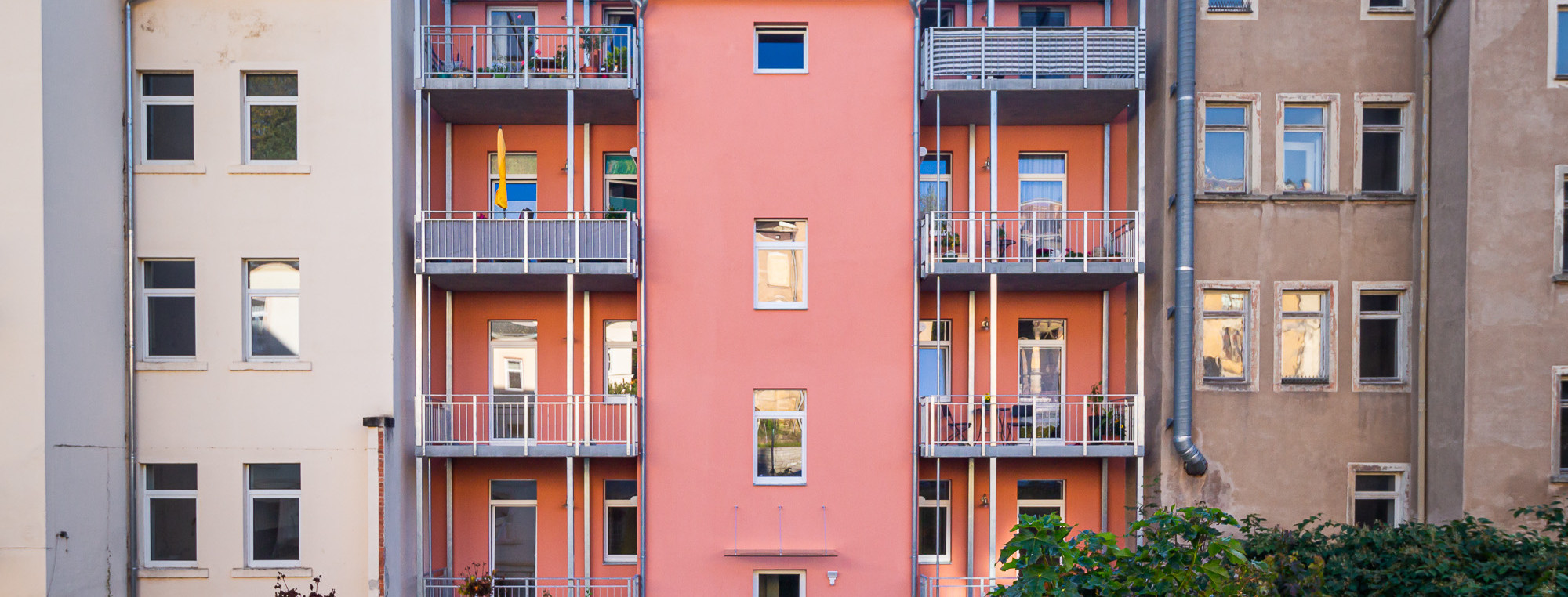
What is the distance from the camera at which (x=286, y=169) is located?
34.0ft

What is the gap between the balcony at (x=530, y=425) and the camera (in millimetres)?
10469

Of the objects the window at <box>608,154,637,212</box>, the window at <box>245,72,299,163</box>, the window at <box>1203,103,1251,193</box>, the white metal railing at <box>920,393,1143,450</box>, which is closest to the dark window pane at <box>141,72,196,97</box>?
the window at <box>245,72,299,163</box>

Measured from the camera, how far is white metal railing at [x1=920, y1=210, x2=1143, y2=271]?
10.6 meters

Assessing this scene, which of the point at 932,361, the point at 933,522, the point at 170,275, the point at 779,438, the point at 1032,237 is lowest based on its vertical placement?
the point at 933,522

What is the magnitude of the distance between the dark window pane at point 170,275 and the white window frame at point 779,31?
775cm

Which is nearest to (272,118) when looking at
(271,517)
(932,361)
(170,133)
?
(170,133)

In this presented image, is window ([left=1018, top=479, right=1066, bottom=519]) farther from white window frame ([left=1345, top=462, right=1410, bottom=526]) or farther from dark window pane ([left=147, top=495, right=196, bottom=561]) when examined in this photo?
dark window pane ([left=147, top=495, right=196, bottom=561])

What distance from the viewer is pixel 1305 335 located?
1075 cm

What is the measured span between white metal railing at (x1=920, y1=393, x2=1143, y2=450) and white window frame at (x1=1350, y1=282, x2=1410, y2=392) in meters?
2.78

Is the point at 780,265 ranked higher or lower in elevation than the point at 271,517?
higher

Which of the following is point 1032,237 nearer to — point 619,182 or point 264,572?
point 619,182

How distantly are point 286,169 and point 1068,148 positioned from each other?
10.4m

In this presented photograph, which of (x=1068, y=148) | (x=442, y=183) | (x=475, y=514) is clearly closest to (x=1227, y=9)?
(x=1068, y=148)

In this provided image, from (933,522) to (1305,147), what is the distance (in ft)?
23.3
